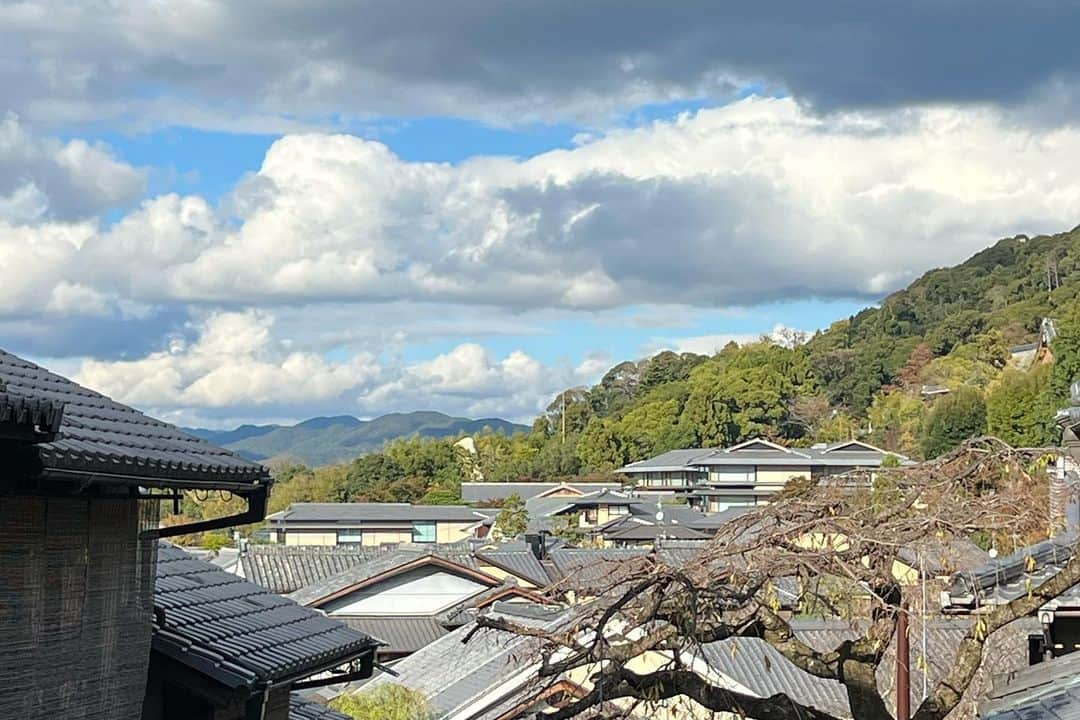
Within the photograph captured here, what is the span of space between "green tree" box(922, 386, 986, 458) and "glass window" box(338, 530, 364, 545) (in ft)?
97.3

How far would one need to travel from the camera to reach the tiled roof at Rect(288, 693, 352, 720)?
381 inches

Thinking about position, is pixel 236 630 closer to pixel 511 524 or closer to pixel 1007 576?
pixel 1007 576

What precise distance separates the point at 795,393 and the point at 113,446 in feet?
308

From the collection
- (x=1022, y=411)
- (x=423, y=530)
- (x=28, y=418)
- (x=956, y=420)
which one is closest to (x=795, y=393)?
(x=956, y=420)

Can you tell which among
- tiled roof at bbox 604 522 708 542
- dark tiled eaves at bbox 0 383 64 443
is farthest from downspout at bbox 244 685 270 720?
tiled roof at bbox 604 522 708 542

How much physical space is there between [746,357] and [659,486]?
65.3ft

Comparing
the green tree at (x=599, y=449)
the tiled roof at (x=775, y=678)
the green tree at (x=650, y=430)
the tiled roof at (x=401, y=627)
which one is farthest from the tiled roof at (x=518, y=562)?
the green tree at (x=599, y=449)

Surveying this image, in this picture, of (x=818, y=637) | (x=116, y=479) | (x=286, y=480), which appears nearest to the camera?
A: (x=116, y=479)

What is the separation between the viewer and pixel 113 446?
5.27 m

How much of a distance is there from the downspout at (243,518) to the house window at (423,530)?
198 ft

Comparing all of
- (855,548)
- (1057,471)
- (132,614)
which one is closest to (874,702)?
(855,548)

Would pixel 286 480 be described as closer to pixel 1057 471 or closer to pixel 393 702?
pixel 393 702

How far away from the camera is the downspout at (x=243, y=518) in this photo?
6658mm

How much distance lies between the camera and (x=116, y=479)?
5070 mm
